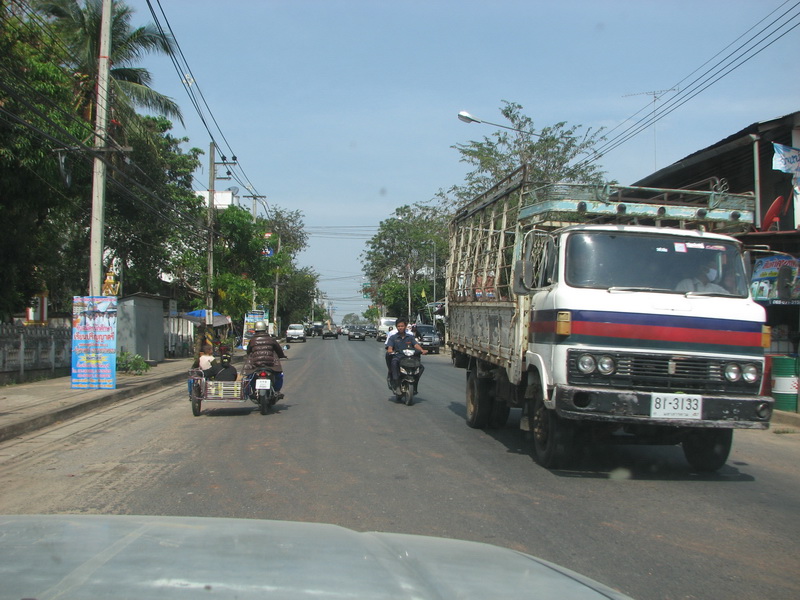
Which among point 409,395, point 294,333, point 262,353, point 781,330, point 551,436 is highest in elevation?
point 781,330

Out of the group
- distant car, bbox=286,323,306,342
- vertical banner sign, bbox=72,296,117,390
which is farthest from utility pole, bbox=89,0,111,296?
distant car, bbox=286,323,306,342

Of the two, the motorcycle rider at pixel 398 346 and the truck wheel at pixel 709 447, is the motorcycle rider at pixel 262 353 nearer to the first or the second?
the motorcycle rider at pixel 398 346

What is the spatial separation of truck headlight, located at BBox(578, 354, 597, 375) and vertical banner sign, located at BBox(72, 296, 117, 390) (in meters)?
11.4

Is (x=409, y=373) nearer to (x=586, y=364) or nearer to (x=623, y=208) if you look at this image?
(x=623, y=208)

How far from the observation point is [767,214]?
563 inches

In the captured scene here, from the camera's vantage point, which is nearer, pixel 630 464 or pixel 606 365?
pixel 606 365

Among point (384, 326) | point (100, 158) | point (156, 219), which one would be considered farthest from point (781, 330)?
point (384, 326)

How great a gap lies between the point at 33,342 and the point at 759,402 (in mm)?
A: 17352

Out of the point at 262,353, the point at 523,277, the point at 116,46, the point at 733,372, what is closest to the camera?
the point at 733,372

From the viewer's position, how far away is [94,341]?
595 inches

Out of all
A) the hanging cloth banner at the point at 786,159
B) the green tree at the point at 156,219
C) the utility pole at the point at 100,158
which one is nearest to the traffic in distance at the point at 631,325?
the hanging cloth banner at the point at 786,159

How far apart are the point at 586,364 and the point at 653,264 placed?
1466 mm

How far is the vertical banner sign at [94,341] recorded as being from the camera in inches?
588

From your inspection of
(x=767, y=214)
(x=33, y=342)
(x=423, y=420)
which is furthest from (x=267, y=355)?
(x=767, y=214)
